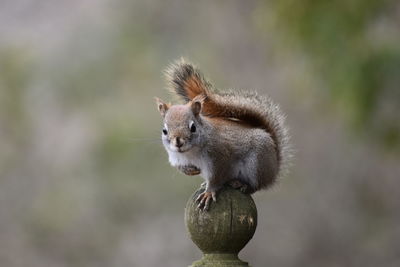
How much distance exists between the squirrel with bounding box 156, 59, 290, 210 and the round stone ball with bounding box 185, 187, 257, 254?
190 mm

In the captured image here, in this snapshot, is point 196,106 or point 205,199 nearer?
point 205,199

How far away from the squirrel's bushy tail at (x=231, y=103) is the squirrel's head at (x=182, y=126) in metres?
0.10

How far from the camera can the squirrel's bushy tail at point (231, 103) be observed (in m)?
3.34

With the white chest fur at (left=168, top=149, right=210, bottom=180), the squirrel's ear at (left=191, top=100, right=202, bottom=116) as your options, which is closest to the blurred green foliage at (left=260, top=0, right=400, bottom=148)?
the white chest fur at (left=168, top=149, right=210, bottom=180)

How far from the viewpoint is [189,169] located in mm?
3287

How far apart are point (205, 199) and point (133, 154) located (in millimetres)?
11268

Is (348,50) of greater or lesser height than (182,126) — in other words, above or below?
above

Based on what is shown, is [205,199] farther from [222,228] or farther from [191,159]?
[191,159]

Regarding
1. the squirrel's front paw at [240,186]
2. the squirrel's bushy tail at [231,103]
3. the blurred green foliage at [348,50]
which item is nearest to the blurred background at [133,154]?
the blurred green foliage at [348,50]

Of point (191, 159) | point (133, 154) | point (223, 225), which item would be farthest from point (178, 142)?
point (133, 154)

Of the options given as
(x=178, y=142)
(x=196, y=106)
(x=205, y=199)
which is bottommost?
(x=205, y=199)

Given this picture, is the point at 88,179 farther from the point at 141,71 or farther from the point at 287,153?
the point at 287,153

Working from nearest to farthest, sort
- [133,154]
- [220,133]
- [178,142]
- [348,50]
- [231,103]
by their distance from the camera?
[178,142], [220,133], [231,103], [348,50], [133,154]

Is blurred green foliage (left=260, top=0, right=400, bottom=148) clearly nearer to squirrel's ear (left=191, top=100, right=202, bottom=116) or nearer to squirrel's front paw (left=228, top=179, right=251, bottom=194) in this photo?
squirrel's front paw (left=228, top=179, right=251, bottom=194)
